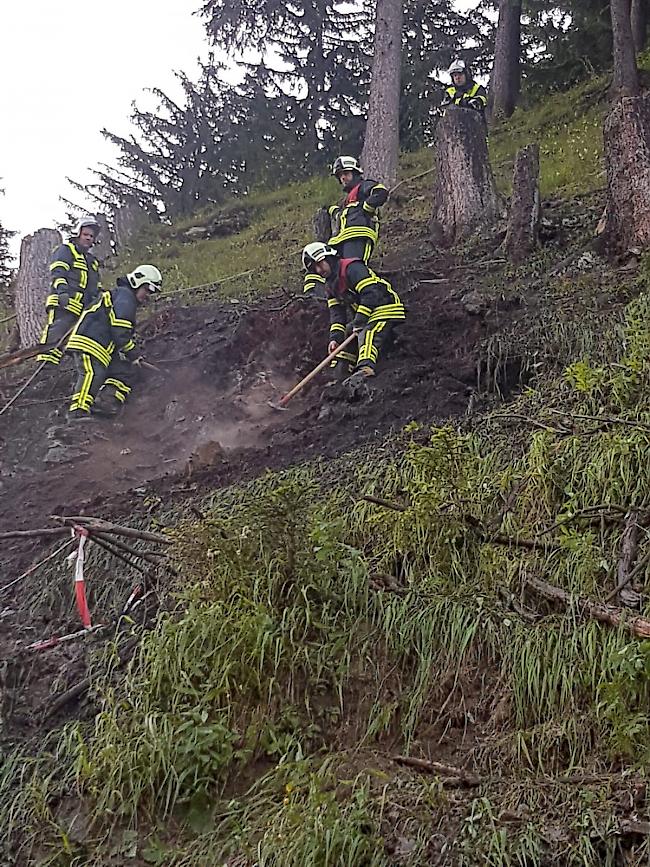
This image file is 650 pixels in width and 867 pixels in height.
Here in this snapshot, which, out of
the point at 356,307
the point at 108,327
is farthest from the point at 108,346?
the point at 356,307

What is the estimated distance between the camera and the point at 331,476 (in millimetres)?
5773

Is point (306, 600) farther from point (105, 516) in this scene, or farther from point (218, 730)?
point (105, 516)

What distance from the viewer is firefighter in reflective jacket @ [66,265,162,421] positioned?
8414 millimetres

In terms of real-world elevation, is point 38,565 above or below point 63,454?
below

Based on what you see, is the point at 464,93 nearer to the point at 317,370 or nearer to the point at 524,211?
the point at 524,211

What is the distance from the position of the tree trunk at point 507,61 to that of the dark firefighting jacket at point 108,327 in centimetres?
1109

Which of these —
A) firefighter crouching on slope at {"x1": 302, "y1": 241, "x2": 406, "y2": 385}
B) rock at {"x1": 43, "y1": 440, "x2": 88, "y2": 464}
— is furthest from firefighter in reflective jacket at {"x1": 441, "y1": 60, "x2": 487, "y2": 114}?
rock at {"x1": 43, "y1": 440, "x2": 88, "y2": 464}

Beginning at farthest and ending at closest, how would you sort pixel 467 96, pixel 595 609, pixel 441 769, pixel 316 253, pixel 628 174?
pixel 467 96, pixel 316 253, pixel 628 174, pixel 595 609, pixel 441 769

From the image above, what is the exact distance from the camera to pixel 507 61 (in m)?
17.2

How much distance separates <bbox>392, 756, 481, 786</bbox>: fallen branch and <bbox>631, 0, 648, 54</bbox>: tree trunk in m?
15.6

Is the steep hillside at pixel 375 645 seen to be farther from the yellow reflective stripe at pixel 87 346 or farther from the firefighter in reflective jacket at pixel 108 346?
the yellow reflective stripe at pixel 87 346

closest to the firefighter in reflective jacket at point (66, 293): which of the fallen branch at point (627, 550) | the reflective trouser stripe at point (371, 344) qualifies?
the reflective trouser stripe at point (371, 344)

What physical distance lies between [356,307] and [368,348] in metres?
0.82

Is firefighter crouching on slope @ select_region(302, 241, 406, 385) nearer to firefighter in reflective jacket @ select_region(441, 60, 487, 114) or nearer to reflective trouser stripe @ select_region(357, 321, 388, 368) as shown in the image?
reflective trouser stripe @ select_region(357, 321, 388, 368)
